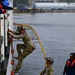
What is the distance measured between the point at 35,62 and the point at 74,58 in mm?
9624

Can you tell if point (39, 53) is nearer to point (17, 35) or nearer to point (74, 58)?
point (17, 35)

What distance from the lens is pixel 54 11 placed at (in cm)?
19988

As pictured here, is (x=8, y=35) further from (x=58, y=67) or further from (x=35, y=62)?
(x=35, y=62)

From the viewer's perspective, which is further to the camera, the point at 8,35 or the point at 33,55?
the point at 33,55

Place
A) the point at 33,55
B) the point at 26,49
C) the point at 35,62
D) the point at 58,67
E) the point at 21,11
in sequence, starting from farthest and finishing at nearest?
the point at 21,11
the point at 33,55
the point at 35,62
the point at 58,67
the point at 26,49

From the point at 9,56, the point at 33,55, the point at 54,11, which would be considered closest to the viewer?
the point at 9,56

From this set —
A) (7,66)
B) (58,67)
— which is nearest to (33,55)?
(58,67)

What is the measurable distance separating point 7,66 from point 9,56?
1182 millimetres

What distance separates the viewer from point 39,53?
25.9 meters

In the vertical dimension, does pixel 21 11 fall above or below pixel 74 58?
below

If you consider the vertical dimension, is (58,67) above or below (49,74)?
below

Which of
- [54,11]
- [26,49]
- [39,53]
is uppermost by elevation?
[26,49]

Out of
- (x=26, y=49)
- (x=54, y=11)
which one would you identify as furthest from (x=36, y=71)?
(x=54, y=11)

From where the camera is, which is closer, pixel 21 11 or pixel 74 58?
pixel 74 58
